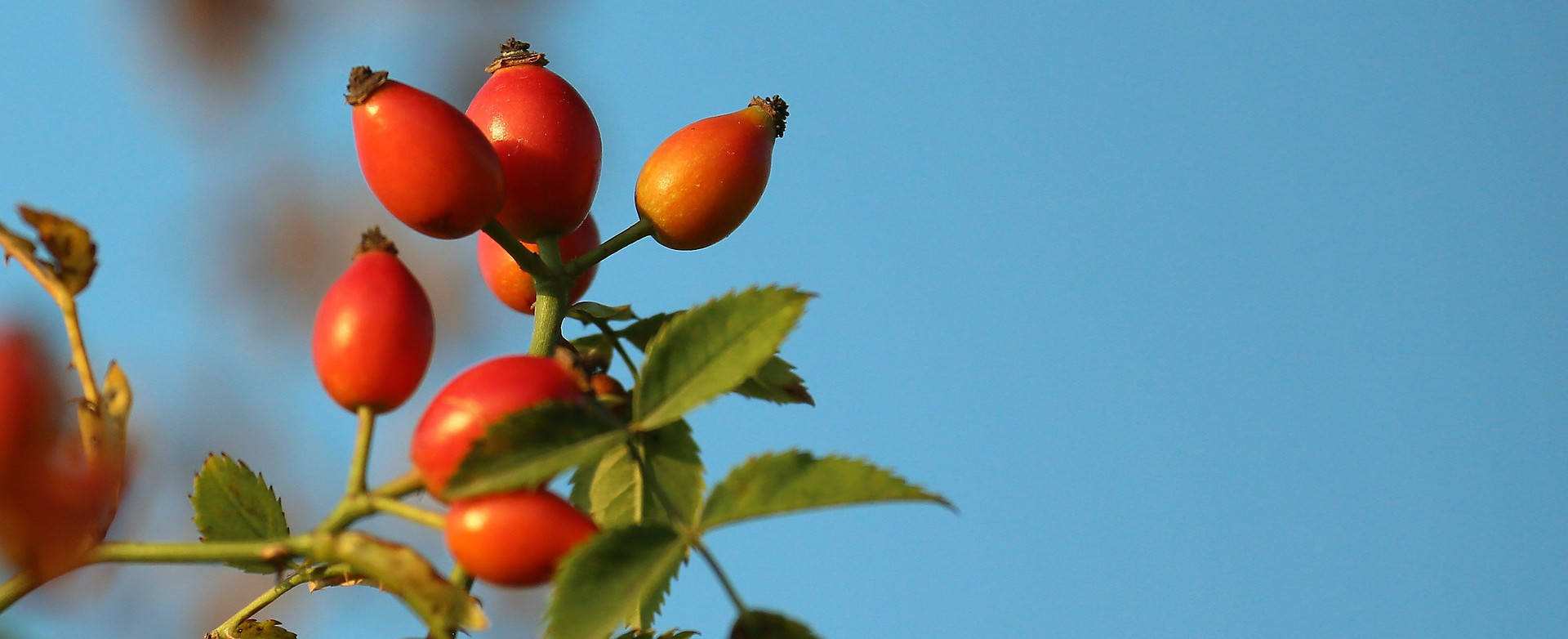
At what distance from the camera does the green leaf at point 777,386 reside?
39.5 inches

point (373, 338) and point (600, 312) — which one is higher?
point (600, 312)

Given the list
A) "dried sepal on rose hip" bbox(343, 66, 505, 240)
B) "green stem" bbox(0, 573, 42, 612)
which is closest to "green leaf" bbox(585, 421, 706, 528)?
"dried sepal on rose hip" bbox(343, 66, 505, 240)

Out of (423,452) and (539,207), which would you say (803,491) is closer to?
(423,452)

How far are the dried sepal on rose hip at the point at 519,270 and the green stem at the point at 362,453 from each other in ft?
1.12

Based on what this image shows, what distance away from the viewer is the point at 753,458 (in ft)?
2.58

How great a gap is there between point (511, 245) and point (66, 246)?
0.99ft

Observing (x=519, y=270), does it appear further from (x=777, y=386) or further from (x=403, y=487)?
(x=403, y=487)

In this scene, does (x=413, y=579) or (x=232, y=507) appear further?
(x=232, y=507)

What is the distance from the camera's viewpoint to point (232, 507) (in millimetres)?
981

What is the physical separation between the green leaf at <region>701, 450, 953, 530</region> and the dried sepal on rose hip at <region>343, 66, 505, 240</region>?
0.32m

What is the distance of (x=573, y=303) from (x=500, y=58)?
0.27 meters

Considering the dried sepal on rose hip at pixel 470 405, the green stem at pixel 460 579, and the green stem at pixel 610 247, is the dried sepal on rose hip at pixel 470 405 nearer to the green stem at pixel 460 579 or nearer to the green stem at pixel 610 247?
the green stem at pixel 460 579

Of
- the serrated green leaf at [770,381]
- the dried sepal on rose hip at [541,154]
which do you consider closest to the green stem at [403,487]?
the serrated green leaf at [770,381]

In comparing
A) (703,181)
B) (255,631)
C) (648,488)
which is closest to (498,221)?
(703,181)
